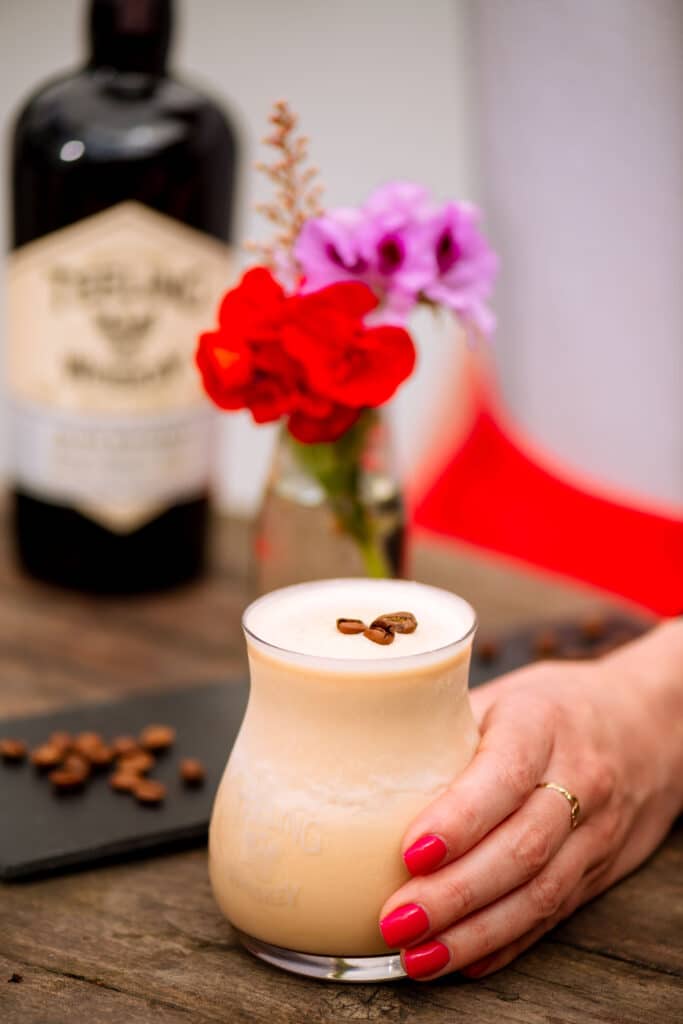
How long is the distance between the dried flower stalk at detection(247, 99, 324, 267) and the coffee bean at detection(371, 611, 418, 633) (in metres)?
0.33

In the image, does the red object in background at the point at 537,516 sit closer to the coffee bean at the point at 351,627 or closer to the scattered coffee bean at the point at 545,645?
the scattered coffee bean at the point at 545,645

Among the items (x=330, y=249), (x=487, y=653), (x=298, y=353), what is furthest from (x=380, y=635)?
(x=487, y=653)

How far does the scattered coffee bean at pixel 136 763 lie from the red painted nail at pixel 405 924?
317 mm

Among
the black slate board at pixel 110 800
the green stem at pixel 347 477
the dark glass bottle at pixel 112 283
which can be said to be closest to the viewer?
the black slate board at pixel 110 800

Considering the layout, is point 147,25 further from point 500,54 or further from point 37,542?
point 500,54

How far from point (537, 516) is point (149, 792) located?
1.35 m

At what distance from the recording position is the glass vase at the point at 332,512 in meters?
1.09

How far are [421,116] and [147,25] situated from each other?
6.56 feet

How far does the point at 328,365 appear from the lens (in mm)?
927

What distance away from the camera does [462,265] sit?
3.39 feet

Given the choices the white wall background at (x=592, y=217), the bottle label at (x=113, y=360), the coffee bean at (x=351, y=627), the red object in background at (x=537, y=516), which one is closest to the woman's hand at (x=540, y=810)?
the coffee bean at (x=351, y=627)

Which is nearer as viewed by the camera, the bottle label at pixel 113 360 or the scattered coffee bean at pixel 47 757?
the scattered coffee bean at pixel 47 757

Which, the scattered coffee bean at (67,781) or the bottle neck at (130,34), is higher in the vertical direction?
the bottle neck at (130,34)

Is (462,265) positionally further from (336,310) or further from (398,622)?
(398,622)
